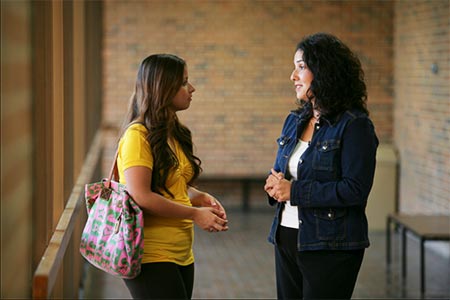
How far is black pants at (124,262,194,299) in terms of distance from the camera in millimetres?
3205

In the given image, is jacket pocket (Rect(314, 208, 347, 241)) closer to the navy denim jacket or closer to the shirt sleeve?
the navy denim jacket

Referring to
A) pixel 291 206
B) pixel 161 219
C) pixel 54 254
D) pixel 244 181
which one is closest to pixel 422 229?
pixel 291 206

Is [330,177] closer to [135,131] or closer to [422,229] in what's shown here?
[135,131]

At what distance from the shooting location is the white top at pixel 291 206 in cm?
342

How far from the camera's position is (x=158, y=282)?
321cm

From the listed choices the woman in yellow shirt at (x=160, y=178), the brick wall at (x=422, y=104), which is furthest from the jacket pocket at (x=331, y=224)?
the brick wall at (x=422, y=104)

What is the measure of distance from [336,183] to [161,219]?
26.0 inches

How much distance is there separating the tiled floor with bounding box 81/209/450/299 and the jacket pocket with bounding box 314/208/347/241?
3.84 m

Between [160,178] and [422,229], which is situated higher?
[160,178]

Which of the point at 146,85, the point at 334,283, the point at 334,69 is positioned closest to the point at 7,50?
the point at 146,85

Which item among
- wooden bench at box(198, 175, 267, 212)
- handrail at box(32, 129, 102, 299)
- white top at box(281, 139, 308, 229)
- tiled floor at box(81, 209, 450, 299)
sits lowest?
tiled floor at box(81, 209, 450, 299)

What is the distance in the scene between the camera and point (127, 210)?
3107 millimetres

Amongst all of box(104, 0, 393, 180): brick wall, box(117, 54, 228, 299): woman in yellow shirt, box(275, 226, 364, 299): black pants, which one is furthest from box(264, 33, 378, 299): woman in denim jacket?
box(104, 0, 393, 180): brick wall

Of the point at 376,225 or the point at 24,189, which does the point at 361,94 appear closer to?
the point at 24,189
